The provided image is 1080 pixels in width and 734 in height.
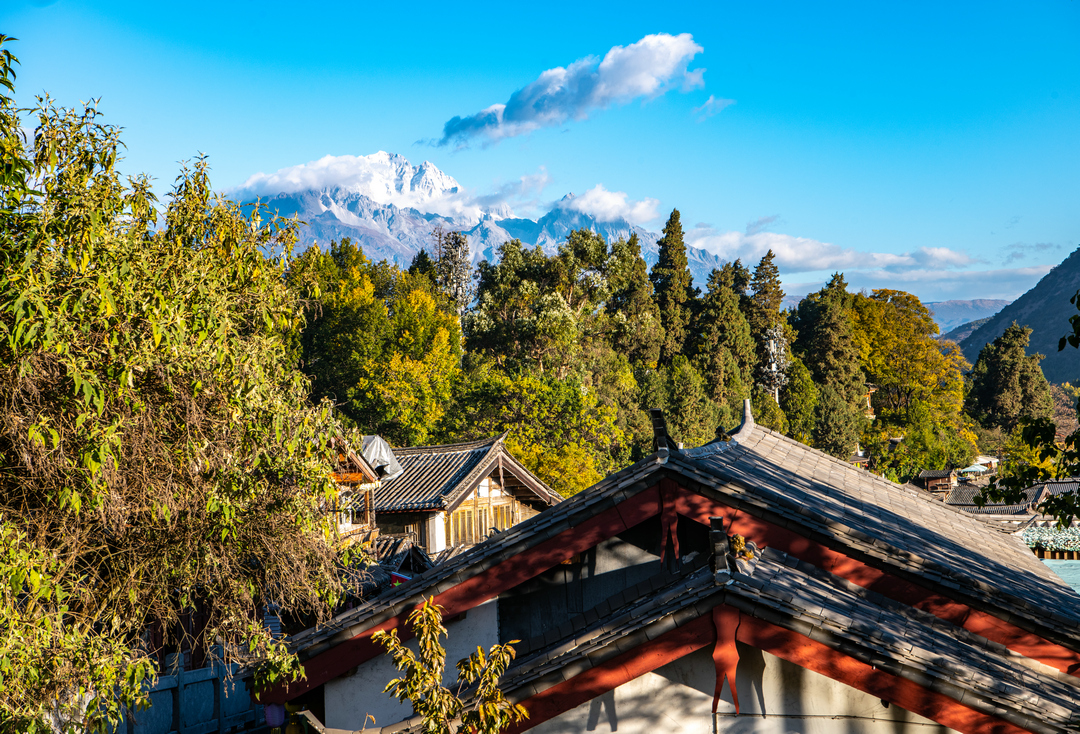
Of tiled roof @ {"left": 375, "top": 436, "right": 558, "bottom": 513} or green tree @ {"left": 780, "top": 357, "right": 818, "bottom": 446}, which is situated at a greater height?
tiled roof @ {"left": 375, "top": 436, "right": 558, "bottom": 513}

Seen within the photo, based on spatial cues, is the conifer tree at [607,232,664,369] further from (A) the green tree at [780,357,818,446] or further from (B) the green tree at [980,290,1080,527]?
(B) the green tree at [980,290,1080,527]

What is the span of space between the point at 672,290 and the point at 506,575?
64.3 meters

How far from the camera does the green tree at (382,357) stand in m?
51.3

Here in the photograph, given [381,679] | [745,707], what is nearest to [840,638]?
[745,707]

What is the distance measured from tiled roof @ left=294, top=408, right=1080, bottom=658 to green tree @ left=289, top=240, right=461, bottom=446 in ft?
130

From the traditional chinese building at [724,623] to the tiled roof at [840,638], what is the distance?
2cm

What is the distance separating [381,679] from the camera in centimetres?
812

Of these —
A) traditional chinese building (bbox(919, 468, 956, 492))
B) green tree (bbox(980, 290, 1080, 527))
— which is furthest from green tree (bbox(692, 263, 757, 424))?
green tree (bbox(980, 290, 1080, 527))

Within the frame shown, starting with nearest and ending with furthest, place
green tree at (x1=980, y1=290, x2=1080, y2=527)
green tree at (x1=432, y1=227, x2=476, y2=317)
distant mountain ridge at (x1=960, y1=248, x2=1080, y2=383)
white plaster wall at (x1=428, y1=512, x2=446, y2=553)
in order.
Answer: green tree at (x1=980, y1=290, x2=1080, y2=527) → white plaster wall at (x1=428, y1=512, x2=446, y2=553) → green tree at (x1=432, y1=227, x2=476, y2=317) → distant mountain ridge at (x1=960, y1=248, x2=1080, y2=383)

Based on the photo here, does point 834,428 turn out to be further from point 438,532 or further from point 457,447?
point 438,532

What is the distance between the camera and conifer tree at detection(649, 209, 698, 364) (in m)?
68.6

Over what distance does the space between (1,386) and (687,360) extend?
6368 cm

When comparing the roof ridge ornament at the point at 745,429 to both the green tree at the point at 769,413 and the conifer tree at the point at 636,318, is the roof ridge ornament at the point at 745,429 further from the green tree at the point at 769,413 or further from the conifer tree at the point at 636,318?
the green tree at the point at 769,413

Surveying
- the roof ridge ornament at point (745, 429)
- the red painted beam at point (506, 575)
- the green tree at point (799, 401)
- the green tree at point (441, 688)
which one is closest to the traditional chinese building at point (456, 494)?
the roof ridge ornament at point (745, 429)
